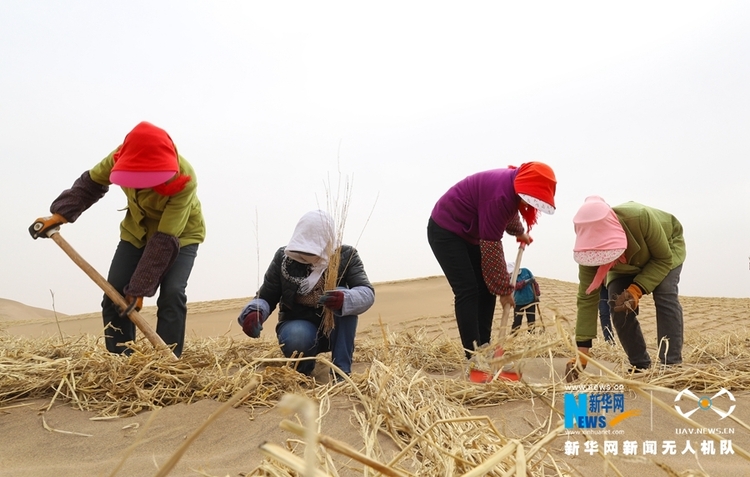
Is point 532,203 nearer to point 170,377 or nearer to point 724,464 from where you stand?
point 724,464

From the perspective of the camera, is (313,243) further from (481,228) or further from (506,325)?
(506,325)

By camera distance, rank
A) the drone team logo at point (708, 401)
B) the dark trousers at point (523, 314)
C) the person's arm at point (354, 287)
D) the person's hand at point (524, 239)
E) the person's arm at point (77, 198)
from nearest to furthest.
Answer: the dark trousers at point (523, 314) → the drone team logo at point (708, 401) → the person's arm at point (354, 287) → the person's arm at point (77, 198) → the person's hand at point (524, 239)

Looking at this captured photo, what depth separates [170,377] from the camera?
2072 millimetres

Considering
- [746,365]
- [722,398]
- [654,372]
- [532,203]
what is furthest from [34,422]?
[746,365]

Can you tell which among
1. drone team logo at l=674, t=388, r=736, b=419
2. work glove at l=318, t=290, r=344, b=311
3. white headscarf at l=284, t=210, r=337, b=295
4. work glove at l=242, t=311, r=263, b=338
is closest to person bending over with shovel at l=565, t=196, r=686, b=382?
drone team logo at l=674, t=388, r=736, b=419

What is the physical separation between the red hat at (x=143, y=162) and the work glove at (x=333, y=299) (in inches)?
38.9

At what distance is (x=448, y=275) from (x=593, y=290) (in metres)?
0.83

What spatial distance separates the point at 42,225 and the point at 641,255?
3.22 metres

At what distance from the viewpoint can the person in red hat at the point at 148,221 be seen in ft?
8.18

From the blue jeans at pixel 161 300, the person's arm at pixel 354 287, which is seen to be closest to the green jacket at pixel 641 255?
the person's arm at pixel 354 287

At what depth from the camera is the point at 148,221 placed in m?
2.78

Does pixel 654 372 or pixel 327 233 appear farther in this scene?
pixel 327 233

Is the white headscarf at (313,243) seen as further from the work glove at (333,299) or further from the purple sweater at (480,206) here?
the purple sweater at (480,206)

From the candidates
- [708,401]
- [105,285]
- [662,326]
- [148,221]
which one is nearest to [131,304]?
[105,285]
